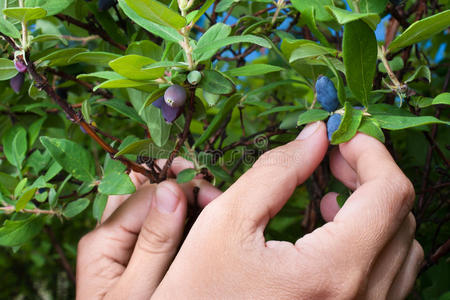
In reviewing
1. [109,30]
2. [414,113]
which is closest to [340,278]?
[414,113]

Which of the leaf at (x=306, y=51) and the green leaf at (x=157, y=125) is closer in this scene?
the leaf at (x=306, y=51)

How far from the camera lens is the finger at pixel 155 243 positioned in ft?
2.82

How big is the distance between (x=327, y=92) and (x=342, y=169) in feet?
0.83

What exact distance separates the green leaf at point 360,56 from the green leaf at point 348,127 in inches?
1.3

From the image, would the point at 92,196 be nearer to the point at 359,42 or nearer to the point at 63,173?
the point at 63,173

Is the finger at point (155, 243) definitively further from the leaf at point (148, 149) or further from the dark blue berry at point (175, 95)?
the dark blue berry at point (175, 95)

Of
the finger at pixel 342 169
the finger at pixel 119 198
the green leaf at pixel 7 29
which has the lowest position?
the finger at pixel 119 198

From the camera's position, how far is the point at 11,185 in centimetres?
103

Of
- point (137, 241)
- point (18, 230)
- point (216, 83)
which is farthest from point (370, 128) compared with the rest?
point (18, 230)

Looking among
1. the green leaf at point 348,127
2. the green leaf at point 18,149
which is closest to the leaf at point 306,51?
the green leaf at point 348,127

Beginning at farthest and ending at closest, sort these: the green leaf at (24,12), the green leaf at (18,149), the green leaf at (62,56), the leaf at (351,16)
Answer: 1. the green leaf at (18,149)
2. the green leaf at (62,56)
3. the green leaf at (24,12)
4. the leaf at (351,16)

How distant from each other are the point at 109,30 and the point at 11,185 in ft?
1.40

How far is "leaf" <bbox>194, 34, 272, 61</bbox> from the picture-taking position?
618mm

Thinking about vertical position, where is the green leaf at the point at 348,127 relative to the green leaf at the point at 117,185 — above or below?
above
